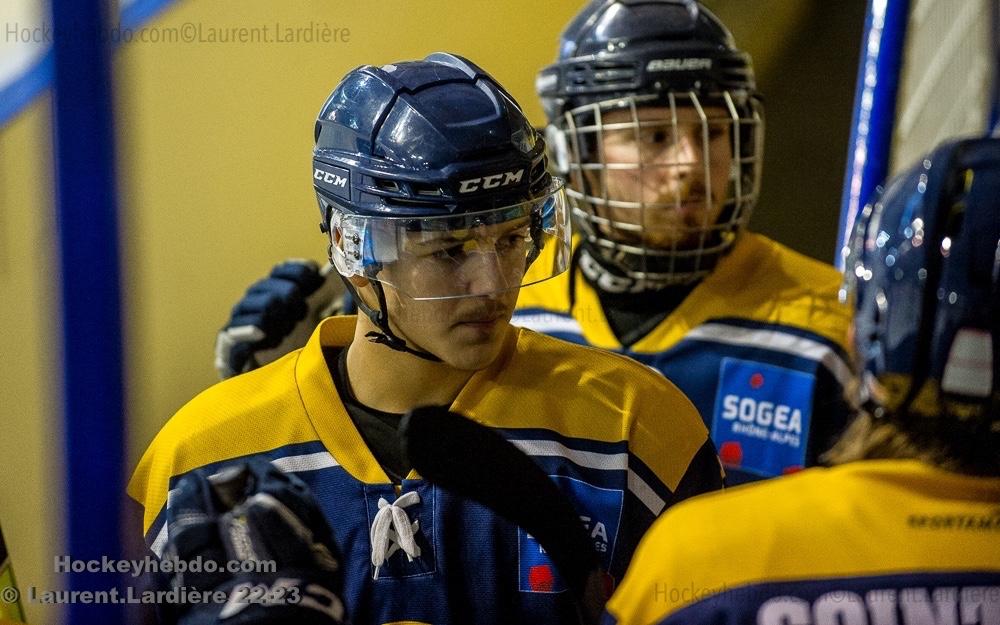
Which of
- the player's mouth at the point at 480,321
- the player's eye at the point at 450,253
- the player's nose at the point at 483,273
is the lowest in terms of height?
the player's mouth at the point at 480,321

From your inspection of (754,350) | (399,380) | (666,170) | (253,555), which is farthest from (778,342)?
(253,555)

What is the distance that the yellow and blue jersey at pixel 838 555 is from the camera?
92 cm

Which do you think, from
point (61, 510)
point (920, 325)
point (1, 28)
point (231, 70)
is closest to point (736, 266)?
point (231, 70)

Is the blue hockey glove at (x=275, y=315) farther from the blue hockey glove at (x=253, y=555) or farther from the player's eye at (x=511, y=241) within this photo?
the blue hockey glove at (x=253, y=555)

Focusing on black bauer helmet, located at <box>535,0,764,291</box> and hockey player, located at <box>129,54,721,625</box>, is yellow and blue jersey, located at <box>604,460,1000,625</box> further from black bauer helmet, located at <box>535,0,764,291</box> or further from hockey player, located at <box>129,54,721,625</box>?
black bauer helmet, located at <box>535,0,764,291</box>

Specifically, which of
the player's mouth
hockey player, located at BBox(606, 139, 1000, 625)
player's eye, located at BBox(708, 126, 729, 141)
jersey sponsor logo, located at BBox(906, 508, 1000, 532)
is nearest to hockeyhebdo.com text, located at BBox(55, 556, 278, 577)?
hockey player, located at BBox(606, 139, 1000, 625)

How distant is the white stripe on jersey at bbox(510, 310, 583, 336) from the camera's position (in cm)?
210

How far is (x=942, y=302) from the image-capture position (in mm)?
972

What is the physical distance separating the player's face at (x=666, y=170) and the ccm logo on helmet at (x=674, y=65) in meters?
0.06

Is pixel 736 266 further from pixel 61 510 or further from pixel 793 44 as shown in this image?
pixel 61 510

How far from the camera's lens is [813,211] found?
10.3 ft

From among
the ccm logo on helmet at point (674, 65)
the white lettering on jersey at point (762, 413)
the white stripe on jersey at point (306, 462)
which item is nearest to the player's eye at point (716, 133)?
the ccm logo on helmet at point (674, 65)

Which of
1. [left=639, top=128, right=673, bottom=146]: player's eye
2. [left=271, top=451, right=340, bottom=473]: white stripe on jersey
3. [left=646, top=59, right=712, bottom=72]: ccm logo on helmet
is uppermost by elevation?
[left=646, top=59, right=712, bottom=72]: ccm logo on helmet

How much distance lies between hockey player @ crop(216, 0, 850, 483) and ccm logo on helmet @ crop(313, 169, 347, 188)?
50 centimetres
